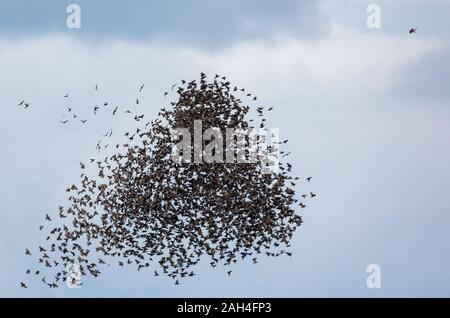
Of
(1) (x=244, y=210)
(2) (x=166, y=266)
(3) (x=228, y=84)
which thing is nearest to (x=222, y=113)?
(3) (x=228, y=84)

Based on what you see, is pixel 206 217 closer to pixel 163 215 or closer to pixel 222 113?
pixel 163 215

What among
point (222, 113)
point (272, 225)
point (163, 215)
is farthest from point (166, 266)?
point (222, 113)

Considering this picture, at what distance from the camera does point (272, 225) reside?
75.3 feet

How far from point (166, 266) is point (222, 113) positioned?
491cm

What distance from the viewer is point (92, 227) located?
23297 mm

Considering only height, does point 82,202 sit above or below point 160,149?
below

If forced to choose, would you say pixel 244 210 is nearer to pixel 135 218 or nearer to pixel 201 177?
pixel 201 177

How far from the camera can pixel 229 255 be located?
2239cm

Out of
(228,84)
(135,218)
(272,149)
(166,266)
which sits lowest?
(166,266)

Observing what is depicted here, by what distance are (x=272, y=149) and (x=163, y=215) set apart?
383 cm

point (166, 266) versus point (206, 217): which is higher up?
point (206, 217)

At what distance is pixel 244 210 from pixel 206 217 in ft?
3.71

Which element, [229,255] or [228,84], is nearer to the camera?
[229,255]

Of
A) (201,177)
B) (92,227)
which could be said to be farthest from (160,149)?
(92,227)
